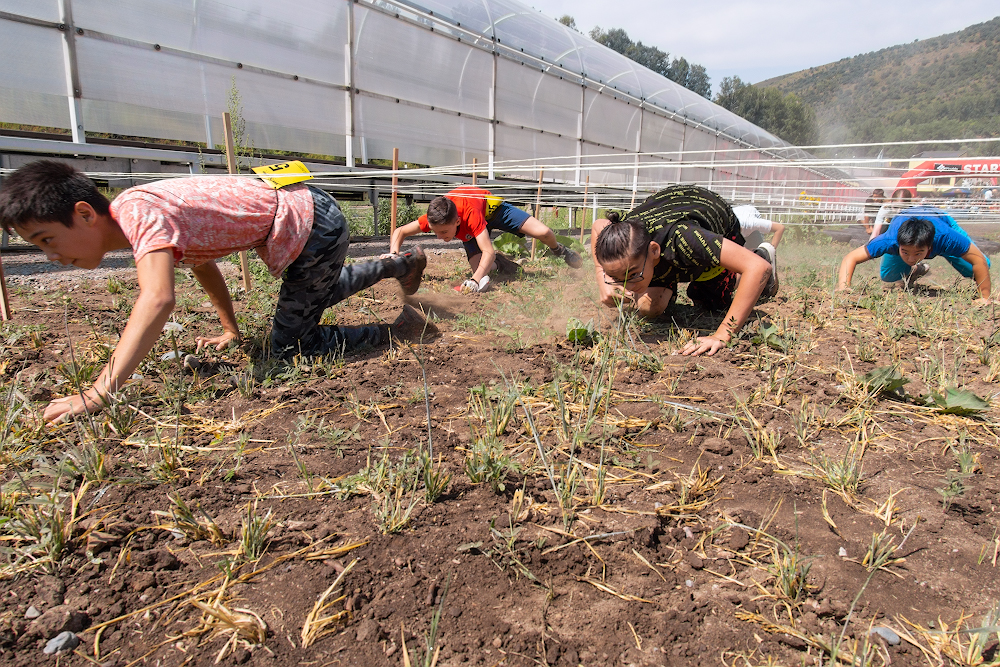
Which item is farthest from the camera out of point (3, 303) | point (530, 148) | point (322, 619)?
point (530, 148)

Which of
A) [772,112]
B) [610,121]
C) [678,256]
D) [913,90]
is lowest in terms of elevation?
[678,256]

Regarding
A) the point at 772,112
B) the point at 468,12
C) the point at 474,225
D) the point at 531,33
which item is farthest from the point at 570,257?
the point at 772,112

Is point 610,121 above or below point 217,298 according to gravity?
above

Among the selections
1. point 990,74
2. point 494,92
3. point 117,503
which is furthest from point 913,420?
point 990,74

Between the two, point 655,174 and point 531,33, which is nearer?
point 531,33

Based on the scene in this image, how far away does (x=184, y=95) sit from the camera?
22.0ft

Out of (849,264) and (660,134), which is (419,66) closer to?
(849,264)

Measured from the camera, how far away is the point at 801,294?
3891mm

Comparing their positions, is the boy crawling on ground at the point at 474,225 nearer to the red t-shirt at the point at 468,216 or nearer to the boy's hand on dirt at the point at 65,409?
the red t-shirt at the point at 468,216

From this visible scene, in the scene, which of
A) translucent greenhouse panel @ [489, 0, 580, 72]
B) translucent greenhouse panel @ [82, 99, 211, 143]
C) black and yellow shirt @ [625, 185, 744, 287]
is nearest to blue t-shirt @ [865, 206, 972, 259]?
black and yellow shirt @ [625, 185, 744, 287]

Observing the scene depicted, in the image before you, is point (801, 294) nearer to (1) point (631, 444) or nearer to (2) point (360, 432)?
(1) point (631, 444)

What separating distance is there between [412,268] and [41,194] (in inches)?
71.9

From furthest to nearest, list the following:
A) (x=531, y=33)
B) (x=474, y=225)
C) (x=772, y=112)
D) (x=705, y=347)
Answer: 1. (x=772, y=112)
2. (x=531, y=33)
3. (x=474, y=225)
4. (x=705, y=347)

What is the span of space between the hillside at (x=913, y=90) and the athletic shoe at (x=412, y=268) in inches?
1782
